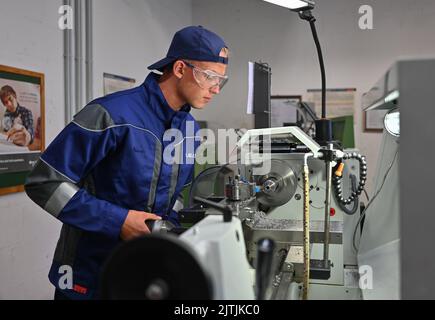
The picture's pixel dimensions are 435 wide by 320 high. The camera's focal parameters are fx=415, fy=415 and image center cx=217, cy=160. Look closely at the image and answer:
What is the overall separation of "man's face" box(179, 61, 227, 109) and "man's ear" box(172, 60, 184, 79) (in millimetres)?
14

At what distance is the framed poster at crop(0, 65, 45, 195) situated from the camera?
197 centimetres

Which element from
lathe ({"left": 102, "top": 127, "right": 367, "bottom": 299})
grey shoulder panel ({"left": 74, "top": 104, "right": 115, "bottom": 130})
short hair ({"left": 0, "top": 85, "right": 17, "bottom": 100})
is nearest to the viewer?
lathe ({"left": 102, "top": 127, "right": 367, "bottom": 299})

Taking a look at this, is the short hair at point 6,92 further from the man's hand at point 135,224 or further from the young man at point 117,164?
the man's hand at point 135,224

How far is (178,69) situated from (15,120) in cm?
110

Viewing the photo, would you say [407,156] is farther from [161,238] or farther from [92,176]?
[92,176]

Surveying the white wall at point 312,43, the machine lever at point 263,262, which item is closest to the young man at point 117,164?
the machine lever at point 263,262

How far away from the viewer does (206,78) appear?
1.36 m

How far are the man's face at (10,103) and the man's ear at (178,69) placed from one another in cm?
105

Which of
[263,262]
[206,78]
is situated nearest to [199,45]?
[206,78]

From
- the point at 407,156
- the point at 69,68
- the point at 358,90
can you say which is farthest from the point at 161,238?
the point at 358,90

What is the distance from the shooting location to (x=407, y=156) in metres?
0.62

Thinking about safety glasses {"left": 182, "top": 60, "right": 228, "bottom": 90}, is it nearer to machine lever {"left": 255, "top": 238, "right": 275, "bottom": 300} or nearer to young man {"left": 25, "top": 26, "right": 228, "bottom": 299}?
young man {"left": 25, "top": 26, "right": 228, "bottom": 299}

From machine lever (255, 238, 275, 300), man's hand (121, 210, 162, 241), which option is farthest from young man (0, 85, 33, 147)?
machine lever (255, 238, 275, 300)

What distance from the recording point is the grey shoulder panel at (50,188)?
1149 millimetres
